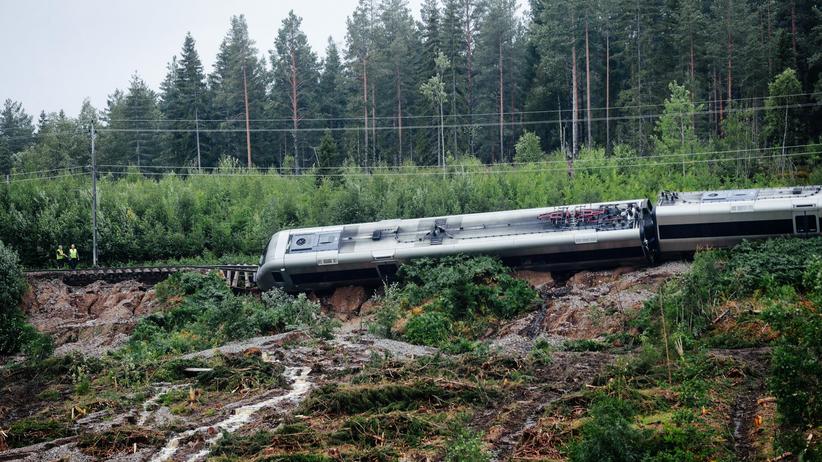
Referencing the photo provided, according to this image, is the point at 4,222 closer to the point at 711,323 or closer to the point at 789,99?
the point at 711,323

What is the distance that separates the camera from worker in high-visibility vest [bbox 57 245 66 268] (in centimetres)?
4834

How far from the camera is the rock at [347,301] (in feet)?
133

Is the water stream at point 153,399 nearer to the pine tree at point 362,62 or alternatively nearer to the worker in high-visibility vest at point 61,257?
→ the worker in high-visibility vest at point 61,257

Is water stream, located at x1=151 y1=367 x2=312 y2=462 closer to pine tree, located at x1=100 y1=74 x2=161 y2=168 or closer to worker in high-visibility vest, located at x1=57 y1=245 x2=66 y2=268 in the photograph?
worker in high-visibility vest, located at x1=57 y1=245 x2=66 y2=268

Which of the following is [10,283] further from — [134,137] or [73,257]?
[134,137]

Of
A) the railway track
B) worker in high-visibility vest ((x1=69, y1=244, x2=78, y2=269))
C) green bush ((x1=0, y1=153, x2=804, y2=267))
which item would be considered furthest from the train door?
worker in high-visibility vest ((x1=69, y1=244, x2=78, y2=269))

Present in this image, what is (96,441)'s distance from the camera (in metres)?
23.8

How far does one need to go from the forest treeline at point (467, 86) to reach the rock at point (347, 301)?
64.5 feet

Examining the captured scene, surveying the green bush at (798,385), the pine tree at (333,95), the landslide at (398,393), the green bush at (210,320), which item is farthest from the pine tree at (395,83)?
the green bush at (798,385)

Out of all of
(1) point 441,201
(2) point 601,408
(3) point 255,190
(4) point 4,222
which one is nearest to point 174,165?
(3) point 255,190

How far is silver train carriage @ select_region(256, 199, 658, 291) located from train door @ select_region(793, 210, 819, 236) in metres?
5.22

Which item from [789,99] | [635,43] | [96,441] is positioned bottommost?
[96,441]

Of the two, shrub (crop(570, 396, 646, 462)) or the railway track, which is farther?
the railway track

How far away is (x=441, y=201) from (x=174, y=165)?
2773 centimetres
